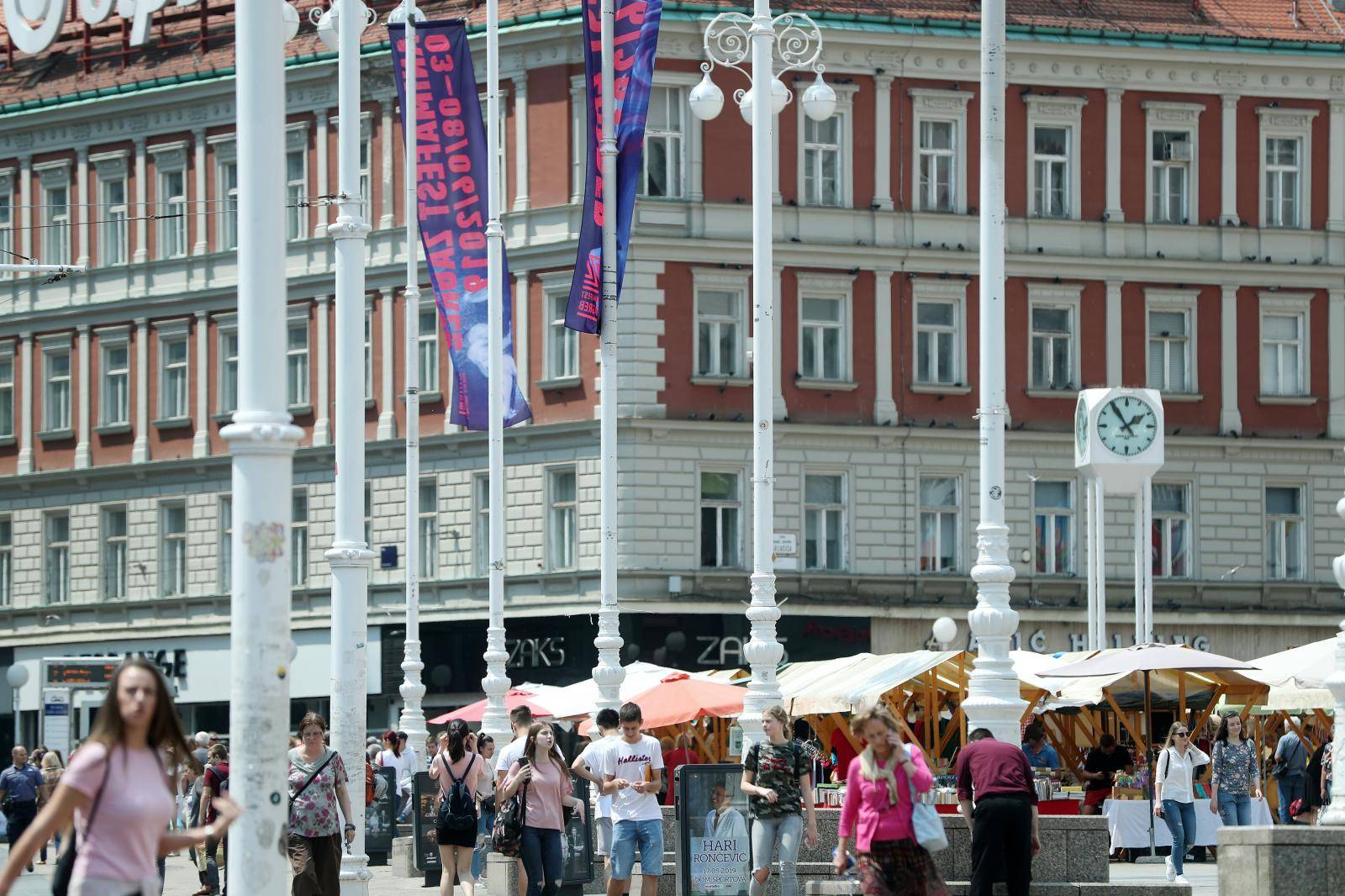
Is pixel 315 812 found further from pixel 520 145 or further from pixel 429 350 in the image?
pixel 429 350

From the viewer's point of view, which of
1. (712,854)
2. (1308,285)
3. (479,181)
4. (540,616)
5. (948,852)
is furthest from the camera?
(1308,285)

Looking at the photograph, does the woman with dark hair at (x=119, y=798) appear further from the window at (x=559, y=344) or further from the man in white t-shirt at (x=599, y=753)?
the window at (x=559, y=344)

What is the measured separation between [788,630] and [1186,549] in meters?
8.61

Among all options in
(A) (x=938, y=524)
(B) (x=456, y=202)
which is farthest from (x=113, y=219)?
(B) (x=456, y=202)

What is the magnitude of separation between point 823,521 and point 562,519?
199 inches

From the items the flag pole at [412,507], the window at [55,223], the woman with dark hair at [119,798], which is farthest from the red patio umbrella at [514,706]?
the woman with dark hair at [119,798]

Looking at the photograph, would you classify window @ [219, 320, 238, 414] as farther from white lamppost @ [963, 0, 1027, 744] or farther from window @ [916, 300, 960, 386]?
white lamppost @ [963, 0, 1027, 744]

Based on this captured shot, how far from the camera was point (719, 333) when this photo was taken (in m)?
49.7

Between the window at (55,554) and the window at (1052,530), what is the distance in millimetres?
21392

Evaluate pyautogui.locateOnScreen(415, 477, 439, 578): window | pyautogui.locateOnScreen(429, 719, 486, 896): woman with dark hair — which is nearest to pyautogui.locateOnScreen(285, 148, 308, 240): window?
pyautogui.locateOnScreen(415, 477, 439, 578): window

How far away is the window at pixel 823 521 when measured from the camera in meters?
49.7

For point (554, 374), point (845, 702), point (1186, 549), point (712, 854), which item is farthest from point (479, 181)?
point (1186, 549)

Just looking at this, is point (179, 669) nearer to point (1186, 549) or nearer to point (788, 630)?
point (788, 630)

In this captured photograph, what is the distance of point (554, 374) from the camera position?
49719 mm
